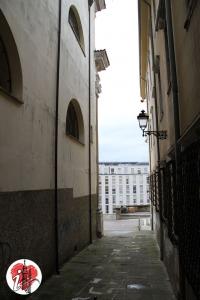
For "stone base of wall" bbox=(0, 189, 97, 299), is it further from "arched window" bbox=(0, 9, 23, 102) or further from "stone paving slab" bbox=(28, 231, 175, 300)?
"arched window" bbox=(0, 9, 23, 102)

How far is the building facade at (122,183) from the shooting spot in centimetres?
10588

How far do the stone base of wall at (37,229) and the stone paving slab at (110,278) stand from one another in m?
0.51

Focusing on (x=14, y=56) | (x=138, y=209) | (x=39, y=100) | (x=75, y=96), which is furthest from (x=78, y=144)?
(x=138, y=209)

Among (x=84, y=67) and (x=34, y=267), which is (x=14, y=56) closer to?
(x=34, y=267)

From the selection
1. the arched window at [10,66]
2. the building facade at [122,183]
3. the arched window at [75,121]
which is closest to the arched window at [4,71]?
the arched window at [10,66]

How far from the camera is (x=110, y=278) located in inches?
322

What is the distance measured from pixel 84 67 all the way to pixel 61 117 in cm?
474

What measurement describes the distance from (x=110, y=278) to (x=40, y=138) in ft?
12.7

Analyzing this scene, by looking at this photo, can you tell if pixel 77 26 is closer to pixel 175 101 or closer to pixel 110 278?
pixel 175 101

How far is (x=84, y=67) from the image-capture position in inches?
551

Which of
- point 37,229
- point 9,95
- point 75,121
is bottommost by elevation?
point 37,229

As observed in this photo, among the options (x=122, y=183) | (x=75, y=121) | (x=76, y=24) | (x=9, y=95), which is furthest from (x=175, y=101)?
(x=122, y=183)

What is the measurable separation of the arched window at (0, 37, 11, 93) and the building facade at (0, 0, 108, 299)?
0.07 feet

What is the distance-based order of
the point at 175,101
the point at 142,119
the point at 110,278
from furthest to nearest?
the point at 142,119 → the point at 110,278 → the point at 175,101
